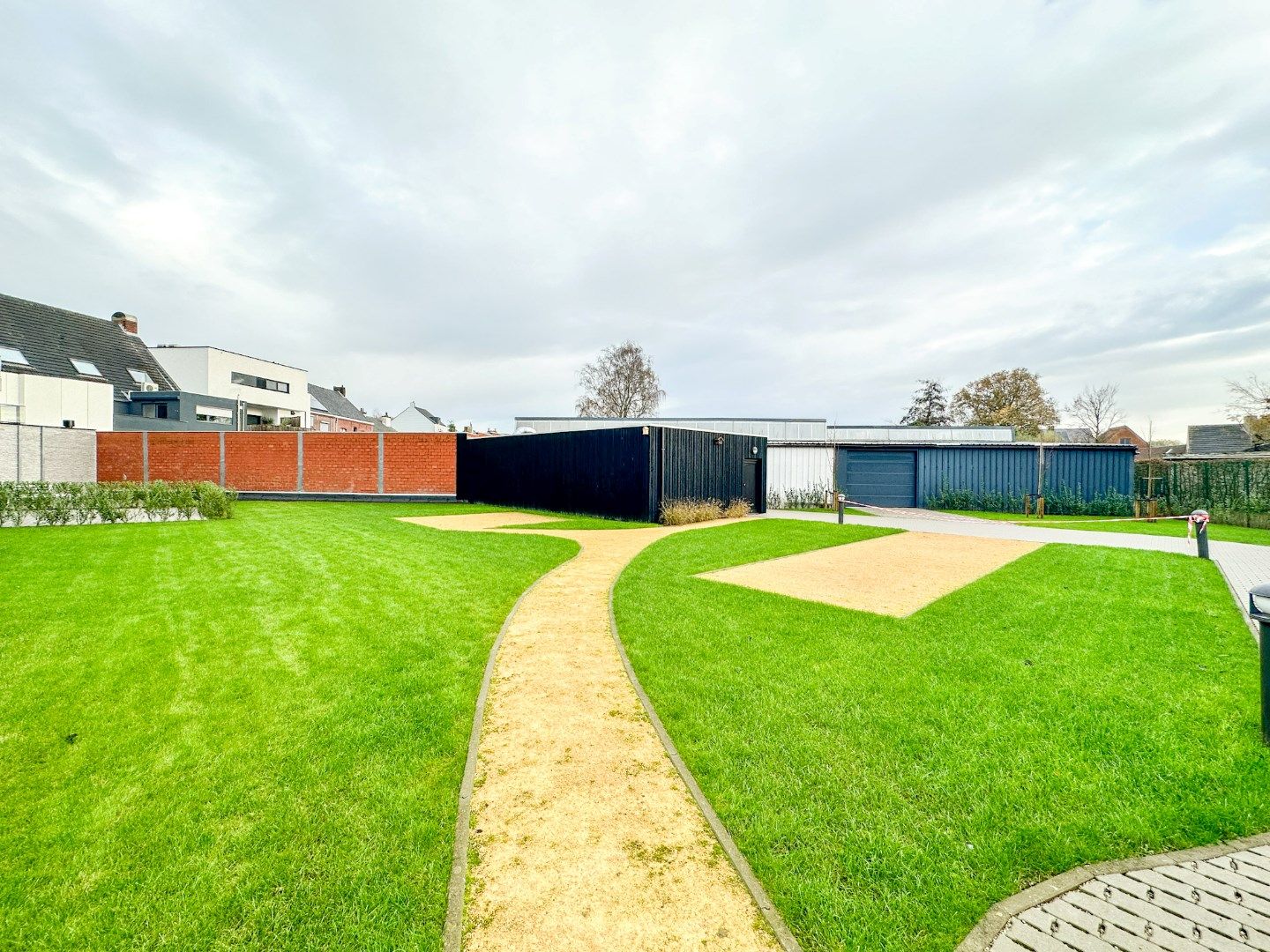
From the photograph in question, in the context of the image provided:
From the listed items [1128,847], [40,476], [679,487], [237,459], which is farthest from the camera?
[237,459]

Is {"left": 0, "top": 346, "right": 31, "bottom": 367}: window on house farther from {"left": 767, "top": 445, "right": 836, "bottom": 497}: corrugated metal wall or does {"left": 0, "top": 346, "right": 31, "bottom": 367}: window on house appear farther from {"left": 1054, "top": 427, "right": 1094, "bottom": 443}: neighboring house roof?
{"left": 1054, "top": 427, "right": 1094, "bottom": 443}: neighboring house roof

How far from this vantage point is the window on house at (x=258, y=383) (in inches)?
1484

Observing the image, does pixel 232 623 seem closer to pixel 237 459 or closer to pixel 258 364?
pixel 237 459

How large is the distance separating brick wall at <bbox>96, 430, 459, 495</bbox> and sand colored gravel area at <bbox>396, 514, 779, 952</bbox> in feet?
57.3

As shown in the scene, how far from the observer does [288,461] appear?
65.4 ft

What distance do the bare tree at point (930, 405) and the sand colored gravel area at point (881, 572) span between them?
3399 centimetres

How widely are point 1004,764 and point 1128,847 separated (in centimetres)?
56

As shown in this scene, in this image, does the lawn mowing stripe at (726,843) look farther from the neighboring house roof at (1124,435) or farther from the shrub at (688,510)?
the neighboring house roof at (1124,435)

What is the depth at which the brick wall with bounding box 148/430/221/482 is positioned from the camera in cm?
1992

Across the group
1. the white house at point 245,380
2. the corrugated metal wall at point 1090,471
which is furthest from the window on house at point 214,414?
the corrugated metal wall at point 1090,471

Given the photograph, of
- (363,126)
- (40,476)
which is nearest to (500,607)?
(363,126)

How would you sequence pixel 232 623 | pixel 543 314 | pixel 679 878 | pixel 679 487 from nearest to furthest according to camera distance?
1. pixel 679 878
2. pixel 232 623
3. pixel 679 487
4. pixel 543 314

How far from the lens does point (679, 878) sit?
1.92 meters

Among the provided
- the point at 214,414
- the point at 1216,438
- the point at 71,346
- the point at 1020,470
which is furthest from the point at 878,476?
the point at 71,346
